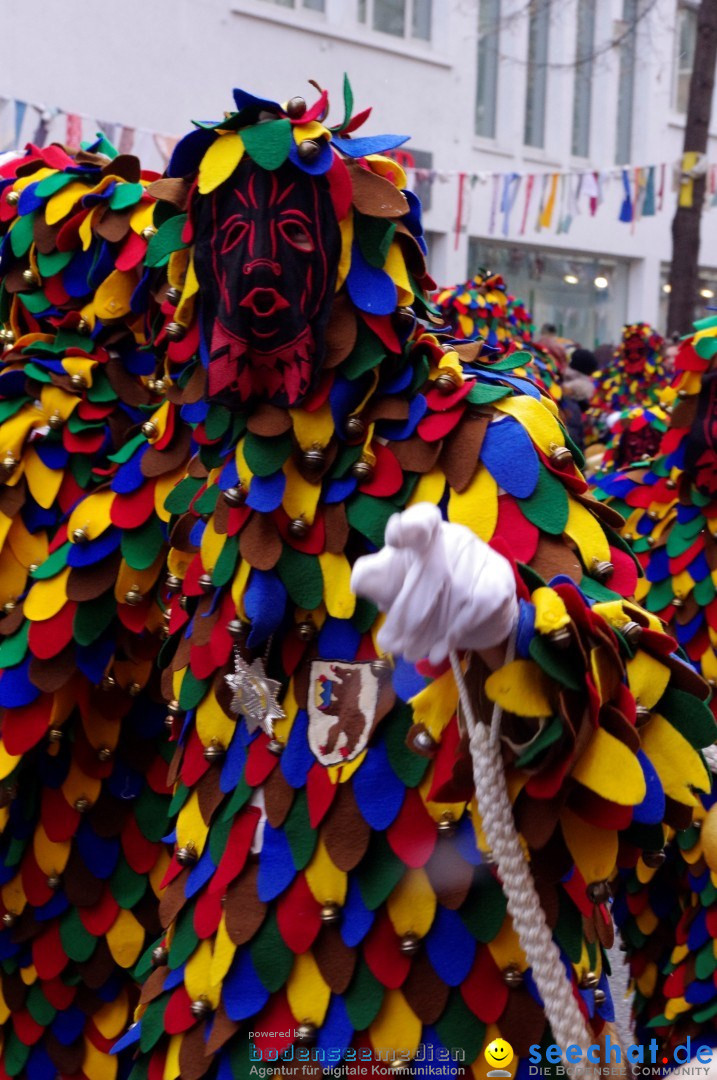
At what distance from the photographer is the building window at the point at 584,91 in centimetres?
1457

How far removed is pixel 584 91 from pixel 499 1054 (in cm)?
1515

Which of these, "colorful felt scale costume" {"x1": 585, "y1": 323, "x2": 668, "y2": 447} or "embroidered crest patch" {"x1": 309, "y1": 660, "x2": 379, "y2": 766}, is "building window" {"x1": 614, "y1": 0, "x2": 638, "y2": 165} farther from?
"embroidered crest patch" {"x1": 309, "y1": 660, "x2": 379, "y2": 766}

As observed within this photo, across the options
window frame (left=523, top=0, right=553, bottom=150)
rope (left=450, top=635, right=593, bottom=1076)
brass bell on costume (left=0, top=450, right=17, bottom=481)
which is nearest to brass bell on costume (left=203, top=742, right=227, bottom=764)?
rope (left=450, top=635, right=593, bottom=1076)

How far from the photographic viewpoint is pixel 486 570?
3.79ft

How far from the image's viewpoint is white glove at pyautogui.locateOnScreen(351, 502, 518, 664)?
1.14 m

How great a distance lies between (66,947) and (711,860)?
1.21 m

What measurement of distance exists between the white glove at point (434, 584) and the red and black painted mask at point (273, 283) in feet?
1.41

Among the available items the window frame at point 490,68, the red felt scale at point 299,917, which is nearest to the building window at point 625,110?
the window frame at point 490,68

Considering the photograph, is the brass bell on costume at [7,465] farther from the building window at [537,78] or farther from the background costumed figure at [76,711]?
the building window at [537,78]

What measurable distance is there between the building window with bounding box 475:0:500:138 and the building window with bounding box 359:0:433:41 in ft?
2.11

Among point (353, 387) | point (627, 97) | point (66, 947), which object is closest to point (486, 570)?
point (353, 387)

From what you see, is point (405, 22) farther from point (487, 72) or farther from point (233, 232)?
point (233, 232)

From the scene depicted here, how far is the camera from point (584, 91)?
50.2ft

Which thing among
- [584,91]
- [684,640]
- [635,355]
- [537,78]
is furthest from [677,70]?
[684,640]
